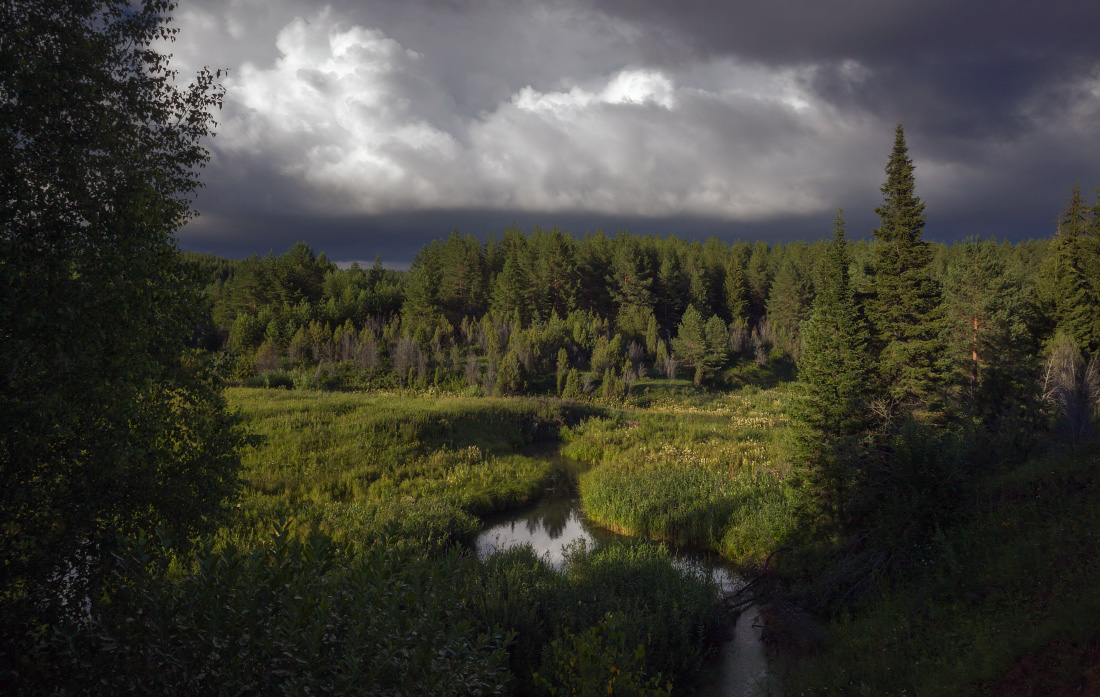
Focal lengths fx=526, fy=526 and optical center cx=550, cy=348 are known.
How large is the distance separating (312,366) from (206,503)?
144 ft

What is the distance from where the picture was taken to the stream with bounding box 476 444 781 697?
30.3 ft

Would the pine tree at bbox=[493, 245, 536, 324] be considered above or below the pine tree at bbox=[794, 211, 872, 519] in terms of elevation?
above

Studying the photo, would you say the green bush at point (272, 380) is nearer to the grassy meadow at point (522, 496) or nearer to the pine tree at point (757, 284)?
the grassy meadow at point (522, 496)

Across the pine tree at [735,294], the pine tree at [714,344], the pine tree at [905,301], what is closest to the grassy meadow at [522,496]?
the pine tree at [905,301]

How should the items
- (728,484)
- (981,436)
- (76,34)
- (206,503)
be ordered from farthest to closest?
(728,484), (981,436), (206,503), (76,34)

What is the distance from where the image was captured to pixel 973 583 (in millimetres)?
8734

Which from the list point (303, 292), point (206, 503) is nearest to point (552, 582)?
point (206, 503)

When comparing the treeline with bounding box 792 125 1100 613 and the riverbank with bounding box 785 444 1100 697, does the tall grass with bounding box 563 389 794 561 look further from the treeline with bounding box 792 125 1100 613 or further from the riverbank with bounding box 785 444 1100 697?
the riverbank with bounding box 785 444 1100 697

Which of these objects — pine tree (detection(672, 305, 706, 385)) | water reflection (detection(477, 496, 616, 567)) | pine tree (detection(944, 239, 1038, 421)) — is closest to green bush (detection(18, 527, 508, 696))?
water reflection (detection(477, 496, 616, 567))

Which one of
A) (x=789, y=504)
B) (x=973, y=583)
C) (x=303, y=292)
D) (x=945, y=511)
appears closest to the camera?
(x=973, y=583)

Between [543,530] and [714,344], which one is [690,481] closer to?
[543,530]

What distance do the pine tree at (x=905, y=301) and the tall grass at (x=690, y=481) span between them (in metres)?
5.08

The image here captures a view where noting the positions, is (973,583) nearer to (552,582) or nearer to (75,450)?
(552,582)

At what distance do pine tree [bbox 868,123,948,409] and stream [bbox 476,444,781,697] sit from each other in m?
10.4
